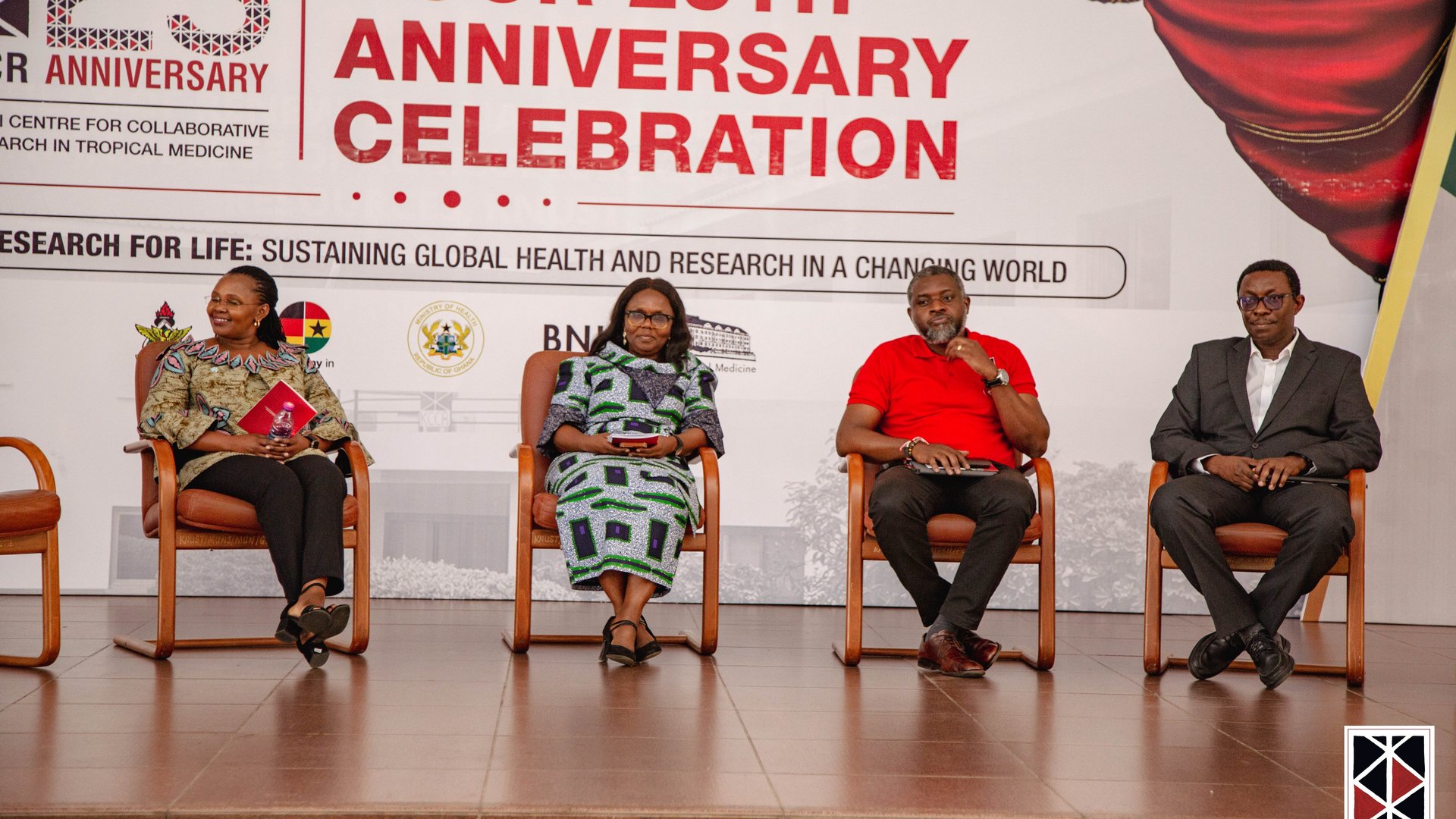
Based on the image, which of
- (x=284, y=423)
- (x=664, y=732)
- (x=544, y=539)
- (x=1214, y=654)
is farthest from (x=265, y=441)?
(x=1214, y=654)

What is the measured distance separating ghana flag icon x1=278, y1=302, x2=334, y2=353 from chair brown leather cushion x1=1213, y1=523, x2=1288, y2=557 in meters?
3.05

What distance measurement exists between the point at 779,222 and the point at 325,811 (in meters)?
3.21

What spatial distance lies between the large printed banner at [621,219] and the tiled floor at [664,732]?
856mm

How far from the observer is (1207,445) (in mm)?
3752

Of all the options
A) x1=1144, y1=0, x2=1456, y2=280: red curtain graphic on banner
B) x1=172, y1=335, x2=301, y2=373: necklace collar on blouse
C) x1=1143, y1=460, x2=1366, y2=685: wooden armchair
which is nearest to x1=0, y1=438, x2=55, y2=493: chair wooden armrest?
x1=172, y1=335, x2=301, y2=373: necklace collar on blouse

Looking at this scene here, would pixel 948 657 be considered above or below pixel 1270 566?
below

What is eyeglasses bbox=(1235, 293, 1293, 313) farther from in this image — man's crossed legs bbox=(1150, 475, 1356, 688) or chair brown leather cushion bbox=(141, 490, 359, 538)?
chair brown leather cushion bbox=(141, 490, 359, 538)

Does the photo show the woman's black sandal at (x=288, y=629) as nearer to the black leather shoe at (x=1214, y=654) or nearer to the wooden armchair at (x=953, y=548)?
the wooden armchair at (x=953, y=548)

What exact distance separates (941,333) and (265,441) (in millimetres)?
1932

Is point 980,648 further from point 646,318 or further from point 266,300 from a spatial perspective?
point 266,300

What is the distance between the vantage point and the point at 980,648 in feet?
11.5

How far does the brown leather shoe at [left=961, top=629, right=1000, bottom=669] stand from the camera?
3482mm

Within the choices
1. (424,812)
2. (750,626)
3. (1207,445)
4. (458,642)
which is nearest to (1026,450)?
(1207,445)

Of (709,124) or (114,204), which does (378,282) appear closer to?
(114,204)
